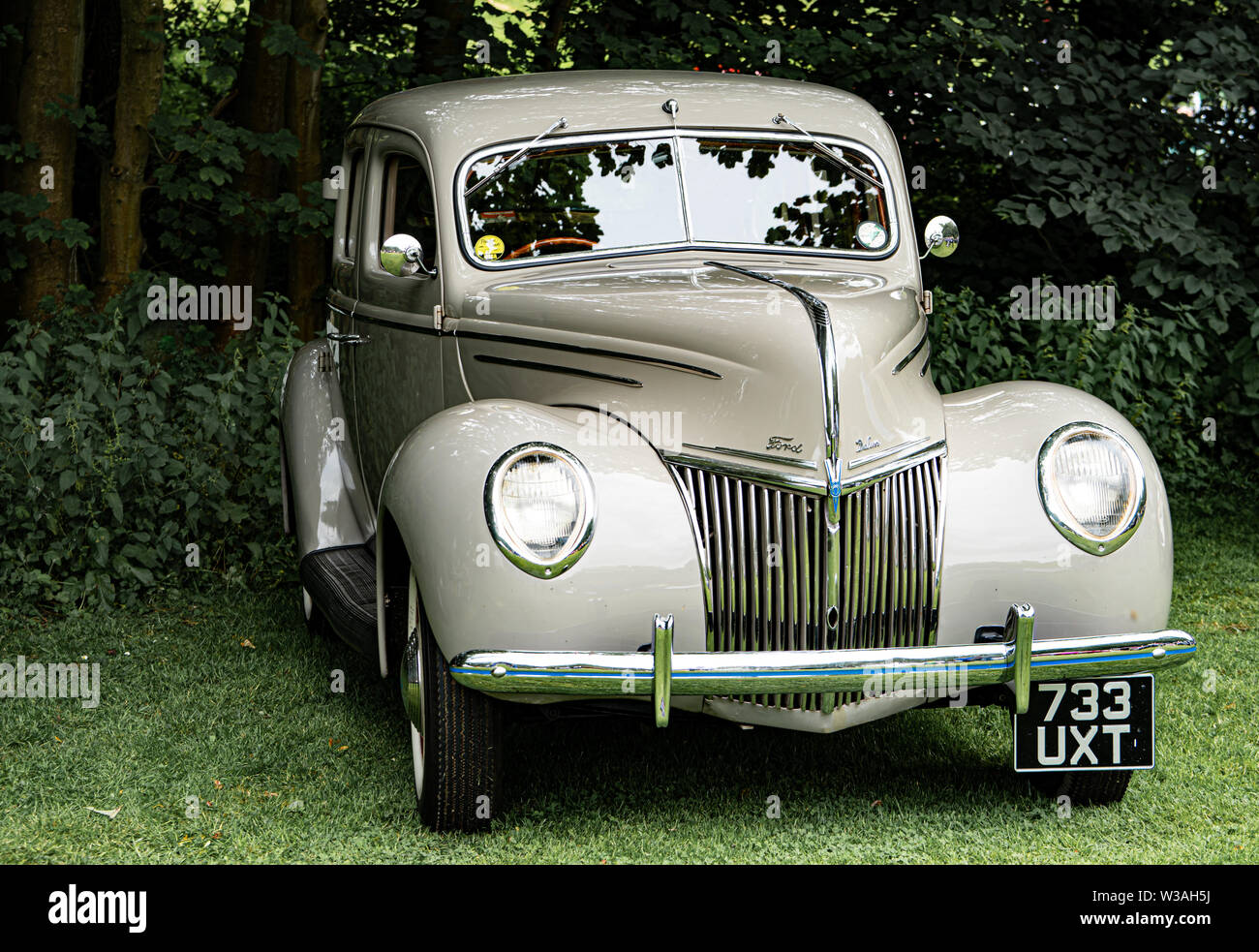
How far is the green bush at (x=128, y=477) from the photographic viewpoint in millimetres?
5691

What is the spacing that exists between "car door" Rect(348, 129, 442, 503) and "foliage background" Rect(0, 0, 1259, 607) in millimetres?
1428

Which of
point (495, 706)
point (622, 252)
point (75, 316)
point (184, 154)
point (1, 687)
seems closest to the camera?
point (495, 706)

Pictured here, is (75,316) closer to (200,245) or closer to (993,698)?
(200,245)

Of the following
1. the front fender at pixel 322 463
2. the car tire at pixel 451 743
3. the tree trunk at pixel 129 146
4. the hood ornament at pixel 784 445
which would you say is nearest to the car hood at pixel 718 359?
the hood ornament at pixel 784 445

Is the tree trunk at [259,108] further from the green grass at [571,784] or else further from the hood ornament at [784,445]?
the hood ornament at [784,445]

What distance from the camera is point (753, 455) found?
3.41m

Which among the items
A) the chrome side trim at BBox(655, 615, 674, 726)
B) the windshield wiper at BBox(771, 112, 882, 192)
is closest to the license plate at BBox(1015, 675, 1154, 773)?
the chrome side trim at BBox(655, 615, 674, 726)

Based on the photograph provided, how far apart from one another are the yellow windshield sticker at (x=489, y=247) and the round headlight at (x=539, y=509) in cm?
111

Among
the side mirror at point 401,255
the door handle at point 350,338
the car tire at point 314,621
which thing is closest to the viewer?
the side mirror at point 401,255

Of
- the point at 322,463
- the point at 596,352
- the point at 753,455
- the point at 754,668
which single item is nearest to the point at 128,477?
the point at 322,463

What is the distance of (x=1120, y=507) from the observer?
3.41 m

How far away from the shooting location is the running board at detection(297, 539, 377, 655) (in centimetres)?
417

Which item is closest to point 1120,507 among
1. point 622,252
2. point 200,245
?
point 622,252

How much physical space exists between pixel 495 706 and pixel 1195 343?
5.58 metres
